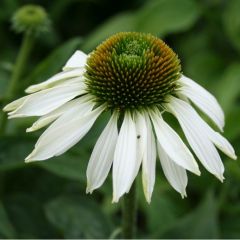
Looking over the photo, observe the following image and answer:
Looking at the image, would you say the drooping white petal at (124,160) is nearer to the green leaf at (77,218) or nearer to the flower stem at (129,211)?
the flower stem at (129,211)

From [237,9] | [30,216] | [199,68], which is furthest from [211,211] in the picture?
[237,9]

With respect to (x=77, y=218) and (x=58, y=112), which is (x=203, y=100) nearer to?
(x=58, y=112)

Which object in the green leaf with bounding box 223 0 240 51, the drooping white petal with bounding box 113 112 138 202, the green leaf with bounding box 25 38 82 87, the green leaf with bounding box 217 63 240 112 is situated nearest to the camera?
the drooping white petal with bounding box 113 112 138 202

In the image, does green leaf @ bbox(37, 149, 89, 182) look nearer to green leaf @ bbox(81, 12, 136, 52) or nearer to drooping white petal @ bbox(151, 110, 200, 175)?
drooping white petal @ bbox(151, 110, 200, 175)

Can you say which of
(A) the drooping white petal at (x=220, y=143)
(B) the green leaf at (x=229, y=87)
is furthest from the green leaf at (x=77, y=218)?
(B) the green leaf at (x=229, y=87)

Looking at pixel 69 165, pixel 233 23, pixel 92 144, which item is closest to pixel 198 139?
pixel 69 165

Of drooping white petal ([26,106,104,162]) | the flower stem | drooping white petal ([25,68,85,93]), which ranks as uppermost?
drooping white petal ([25,68,85,93])

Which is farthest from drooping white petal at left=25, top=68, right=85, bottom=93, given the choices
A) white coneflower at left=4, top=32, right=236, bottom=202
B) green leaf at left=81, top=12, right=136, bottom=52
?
green leaf at left=81, top=12, right=136, bottom=52

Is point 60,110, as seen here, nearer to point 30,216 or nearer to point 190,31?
point 30,216
